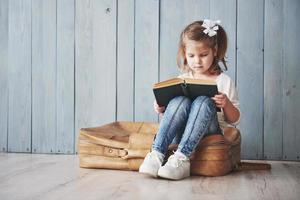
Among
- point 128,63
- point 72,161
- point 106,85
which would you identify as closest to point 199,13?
point 128,63

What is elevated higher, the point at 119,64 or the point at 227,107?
the point at 119,64

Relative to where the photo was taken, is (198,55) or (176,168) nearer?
(176,168)

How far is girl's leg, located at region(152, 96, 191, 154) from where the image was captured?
6.22 feet

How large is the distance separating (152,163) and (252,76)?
2.87ft

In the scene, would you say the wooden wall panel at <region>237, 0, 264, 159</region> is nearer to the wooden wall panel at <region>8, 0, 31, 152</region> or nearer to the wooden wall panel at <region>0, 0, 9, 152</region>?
the wooden wall panel at <region>8, 0, 31, 152</region>

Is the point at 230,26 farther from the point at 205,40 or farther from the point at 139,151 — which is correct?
the point at 139,151

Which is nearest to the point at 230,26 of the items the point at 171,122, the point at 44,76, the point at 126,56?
the point at 126,56

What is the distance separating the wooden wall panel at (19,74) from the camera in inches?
105

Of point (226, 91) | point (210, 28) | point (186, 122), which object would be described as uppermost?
point (210, 28)

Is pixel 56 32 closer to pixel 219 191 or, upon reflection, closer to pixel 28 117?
pixel 28 117

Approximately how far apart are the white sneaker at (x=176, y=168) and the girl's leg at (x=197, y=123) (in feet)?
0.10

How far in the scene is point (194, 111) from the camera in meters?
1.90

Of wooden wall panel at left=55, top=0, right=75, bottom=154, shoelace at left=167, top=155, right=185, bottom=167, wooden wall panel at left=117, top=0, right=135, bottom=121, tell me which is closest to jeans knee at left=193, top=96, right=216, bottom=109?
shoelace at left=167, top=155, right=185, bottom=167

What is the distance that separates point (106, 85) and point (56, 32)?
Result: 394 mm
